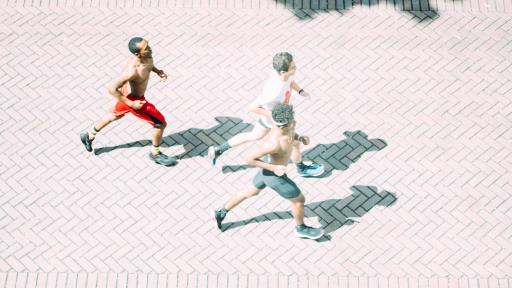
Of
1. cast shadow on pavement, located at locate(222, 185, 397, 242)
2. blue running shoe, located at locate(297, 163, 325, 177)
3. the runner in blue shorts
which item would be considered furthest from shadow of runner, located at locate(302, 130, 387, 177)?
the runner in blue shorts

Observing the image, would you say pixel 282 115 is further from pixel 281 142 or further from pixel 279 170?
pixel 279 170

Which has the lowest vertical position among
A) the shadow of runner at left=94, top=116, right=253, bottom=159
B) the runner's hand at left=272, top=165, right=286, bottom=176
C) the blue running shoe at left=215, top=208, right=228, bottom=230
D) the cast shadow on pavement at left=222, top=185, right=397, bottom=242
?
the cast shadow on pavement at left=222, top=185, right=397, bottom=242

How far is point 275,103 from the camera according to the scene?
788 centimetres

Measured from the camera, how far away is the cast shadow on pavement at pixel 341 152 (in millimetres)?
8977

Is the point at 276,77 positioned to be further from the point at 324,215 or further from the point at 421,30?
the point at 421,30

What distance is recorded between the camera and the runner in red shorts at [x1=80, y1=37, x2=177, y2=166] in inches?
304

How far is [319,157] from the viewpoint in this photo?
907 centimetres

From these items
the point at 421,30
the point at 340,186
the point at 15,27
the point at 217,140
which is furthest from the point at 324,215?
the point at 15,27

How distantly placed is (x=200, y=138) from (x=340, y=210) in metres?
2.23

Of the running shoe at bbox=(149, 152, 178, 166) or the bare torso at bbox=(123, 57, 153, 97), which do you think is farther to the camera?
the running shoe at bbox=(149, 152, 178, 166)

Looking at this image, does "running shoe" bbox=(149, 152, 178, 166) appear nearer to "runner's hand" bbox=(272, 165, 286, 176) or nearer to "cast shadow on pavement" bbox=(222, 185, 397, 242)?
"cast shadow on pavement" bbox=(222, 185, 397, 242)

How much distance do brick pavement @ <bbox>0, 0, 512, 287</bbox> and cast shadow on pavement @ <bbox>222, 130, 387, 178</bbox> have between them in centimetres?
2

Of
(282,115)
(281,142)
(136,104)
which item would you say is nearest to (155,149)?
(136,104)

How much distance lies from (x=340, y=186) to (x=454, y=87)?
99.5 inches
